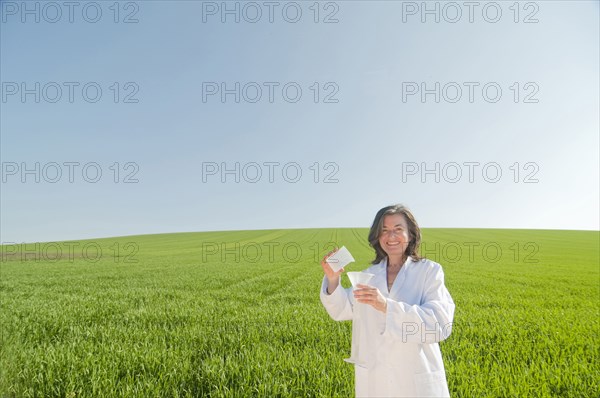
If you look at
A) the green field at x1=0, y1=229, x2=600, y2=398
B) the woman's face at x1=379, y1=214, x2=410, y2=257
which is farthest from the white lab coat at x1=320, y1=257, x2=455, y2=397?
the green field at x1=0, y1=229, x2=600, y2=398

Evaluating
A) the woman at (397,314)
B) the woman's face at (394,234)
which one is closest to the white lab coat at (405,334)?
the woman at (397,314)

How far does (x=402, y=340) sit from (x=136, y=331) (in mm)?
7518

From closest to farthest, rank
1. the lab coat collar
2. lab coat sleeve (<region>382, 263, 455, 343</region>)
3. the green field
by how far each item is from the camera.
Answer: lab coat sleeve (<region>382, 263, 455, 343</region>), the lab coat collar, the green field

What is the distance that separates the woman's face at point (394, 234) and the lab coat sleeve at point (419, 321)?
627mm

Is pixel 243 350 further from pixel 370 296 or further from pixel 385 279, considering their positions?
pixel 370 296

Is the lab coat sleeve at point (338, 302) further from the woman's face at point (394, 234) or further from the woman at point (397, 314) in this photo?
the woman's face at point (394, 234)

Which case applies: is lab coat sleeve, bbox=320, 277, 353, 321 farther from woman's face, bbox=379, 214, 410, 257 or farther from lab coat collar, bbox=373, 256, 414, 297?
woman's face, bbox=379, 214, 410, 257

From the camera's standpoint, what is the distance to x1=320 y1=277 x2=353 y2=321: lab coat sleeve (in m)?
3.82

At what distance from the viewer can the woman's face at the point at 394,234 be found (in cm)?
381

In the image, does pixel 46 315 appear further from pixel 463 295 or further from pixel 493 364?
pixel 463 295

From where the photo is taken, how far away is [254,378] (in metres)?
5.95

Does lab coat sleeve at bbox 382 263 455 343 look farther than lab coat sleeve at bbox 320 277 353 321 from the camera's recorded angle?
No

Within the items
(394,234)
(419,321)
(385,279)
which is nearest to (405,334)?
(419,321)

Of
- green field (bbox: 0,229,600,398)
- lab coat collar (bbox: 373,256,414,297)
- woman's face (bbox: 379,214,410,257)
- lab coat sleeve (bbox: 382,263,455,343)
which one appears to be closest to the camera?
lab coat sleeve (bbox: 382,263,455,343)
